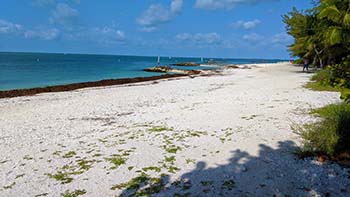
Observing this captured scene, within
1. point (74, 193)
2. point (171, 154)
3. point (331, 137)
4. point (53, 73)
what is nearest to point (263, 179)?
point (331, 137)

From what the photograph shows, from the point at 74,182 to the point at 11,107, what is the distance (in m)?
10.1

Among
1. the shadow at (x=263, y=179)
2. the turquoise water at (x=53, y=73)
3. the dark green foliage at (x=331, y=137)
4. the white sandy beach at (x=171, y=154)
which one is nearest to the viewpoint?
the shadow at (x=263, y=179)

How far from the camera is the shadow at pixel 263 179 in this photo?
3.88 m

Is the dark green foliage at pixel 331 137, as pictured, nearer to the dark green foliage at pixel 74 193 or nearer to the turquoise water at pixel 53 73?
the dark green foliage at pixel 74 193

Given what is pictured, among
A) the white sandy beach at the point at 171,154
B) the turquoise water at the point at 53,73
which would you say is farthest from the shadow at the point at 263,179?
the turquoise water at the point at 53,73

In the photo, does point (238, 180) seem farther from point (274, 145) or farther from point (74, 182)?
point (74, 182)

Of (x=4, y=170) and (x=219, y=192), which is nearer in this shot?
(x=219, y=192)

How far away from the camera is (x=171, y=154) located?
5477 mm

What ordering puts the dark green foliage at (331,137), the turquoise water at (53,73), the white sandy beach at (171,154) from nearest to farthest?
1. the white sandy beach at (171,154)
2. the dark green foliage at (331,137)
3. the turquoise water at (53,73)

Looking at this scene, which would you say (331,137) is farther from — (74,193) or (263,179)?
(74,193)

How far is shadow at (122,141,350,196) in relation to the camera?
12.7ft

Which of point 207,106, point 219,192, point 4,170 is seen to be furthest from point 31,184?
point 207,106

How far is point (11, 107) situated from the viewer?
12398 mm

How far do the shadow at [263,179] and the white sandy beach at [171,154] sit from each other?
15 millimetres
